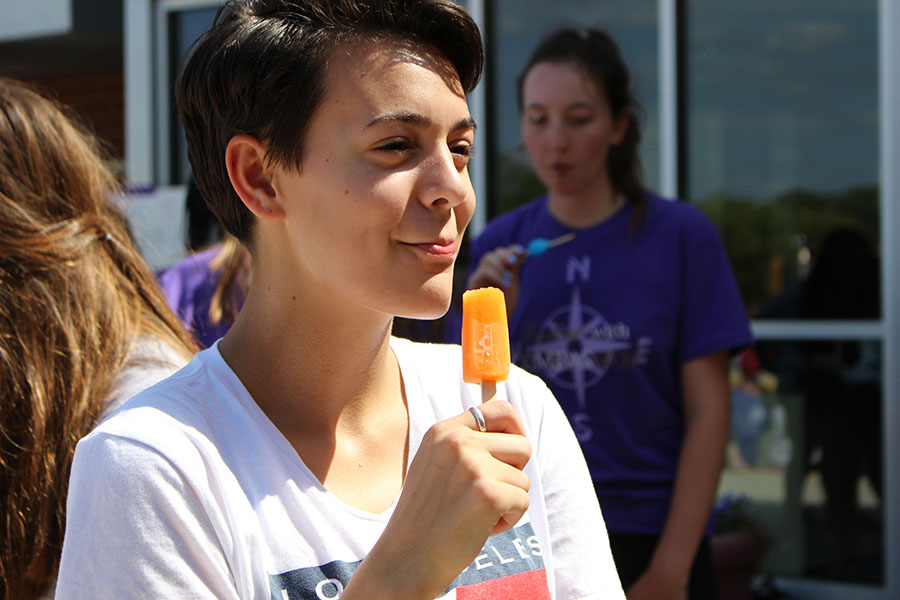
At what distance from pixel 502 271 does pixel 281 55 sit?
1843 millimetres

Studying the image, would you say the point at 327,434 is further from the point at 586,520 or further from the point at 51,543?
the point at 51,543

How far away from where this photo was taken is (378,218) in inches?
56.7

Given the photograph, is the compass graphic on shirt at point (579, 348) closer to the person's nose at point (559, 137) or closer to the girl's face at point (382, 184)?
the person's nose at point (559, 137)

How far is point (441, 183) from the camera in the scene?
57.6 inches

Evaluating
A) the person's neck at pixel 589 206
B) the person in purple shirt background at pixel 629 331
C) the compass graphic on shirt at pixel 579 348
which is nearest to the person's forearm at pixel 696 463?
the person in purple shirt background at pixel 629 331

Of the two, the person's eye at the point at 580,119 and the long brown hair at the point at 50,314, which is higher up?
the person's eye at the point at 580,119

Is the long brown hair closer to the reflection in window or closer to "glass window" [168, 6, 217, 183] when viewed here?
the reflection in window

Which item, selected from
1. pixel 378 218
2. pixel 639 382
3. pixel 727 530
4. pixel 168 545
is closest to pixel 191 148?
pixel 378 218

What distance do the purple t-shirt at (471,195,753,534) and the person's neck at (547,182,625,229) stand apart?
0.27 feet

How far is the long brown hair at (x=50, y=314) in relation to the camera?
6.29ft

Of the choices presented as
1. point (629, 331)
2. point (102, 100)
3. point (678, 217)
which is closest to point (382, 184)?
point (629, 331)

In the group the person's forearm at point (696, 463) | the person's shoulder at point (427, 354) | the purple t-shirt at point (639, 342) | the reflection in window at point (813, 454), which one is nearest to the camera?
the person's shoulder at point (427, 354)

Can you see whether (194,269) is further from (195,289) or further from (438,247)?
(438,247)

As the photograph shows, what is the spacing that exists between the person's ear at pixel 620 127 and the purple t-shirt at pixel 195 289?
1356 mm
